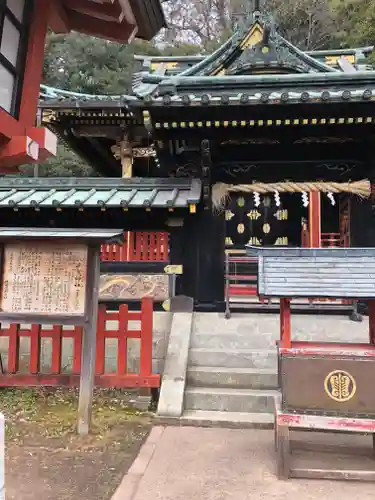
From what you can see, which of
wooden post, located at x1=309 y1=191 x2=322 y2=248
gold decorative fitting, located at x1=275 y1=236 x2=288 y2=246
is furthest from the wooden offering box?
gold decorative fitting, located at x1=275 y1=236 x2=288 y2=246

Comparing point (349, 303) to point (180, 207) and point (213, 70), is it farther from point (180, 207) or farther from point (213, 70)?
point (213, 70)

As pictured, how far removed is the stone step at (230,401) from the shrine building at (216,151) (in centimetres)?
293

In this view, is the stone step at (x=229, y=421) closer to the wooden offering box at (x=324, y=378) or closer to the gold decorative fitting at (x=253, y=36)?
the wooden offering box at (x=324, y=378)

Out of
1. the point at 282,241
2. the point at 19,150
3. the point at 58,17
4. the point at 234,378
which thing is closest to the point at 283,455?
the point at 234,378

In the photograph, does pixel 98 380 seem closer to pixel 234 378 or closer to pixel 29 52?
pixel 234 378

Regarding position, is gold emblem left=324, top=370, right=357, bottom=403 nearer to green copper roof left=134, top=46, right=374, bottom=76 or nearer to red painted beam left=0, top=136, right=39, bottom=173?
red painted beam left=0, top=136, right=39, bottom=173

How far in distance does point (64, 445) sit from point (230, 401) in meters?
2.12

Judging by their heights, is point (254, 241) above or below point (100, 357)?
above

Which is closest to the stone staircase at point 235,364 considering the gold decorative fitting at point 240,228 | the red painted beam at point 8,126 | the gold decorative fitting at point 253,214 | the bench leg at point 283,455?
the bench leg at point 283,455

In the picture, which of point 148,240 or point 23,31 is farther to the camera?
point 148,240

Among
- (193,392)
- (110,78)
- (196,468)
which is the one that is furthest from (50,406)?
(110,78)

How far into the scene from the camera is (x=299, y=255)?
445 cm

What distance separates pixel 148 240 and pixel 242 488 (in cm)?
552

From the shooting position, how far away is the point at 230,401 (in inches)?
Answer: 219
